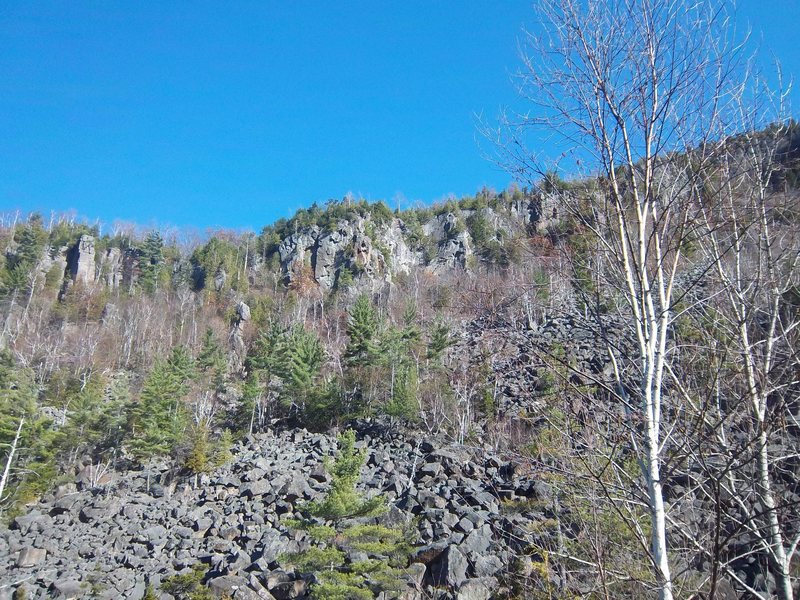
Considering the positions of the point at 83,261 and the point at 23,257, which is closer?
the point at 23,257

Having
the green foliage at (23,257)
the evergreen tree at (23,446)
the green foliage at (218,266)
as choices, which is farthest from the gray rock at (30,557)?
the green foliage at (23,257)

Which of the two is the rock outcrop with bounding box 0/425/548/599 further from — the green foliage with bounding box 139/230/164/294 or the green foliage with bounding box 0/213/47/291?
the green foliage with bounding box 139/230/164/294

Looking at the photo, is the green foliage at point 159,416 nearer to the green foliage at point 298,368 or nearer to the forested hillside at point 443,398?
the forested hillside at point 443,398

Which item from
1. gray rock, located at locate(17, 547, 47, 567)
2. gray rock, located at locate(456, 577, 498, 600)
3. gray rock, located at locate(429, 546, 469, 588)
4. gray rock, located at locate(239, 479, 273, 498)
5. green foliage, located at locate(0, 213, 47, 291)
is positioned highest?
green foliage, located at locate(0, 213, 47, 291)

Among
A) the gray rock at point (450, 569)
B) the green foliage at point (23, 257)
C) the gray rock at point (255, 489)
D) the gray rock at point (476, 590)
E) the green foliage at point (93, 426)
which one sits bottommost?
the gray rock at point (476, 590)

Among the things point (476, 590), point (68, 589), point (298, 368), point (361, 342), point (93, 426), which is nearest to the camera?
point (476, 590)

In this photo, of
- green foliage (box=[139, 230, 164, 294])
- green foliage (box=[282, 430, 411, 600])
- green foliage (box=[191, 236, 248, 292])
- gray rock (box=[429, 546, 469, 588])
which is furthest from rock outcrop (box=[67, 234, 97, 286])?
gray rock (box=[429, 546, 469, 588])

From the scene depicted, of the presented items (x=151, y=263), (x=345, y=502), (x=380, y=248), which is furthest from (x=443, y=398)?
(x=151, y=263)

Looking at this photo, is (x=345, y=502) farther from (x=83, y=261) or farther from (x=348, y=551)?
(x=83, y=261)

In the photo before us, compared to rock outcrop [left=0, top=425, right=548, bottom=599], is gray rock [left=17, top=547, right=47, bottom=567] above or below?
below

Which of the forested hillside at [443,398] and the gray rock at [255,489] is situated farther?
the gray rock at [255,489]

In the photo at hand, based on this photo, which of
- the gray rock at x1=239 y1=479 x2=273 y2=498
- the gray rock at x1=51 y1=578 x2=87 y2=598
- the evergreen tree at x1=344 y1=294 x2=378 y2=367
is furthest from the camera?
the evergreen tree at x1=344 y1=294 x2=378 y2=367

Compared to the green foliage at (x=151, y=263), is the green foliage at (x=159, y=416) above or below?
below

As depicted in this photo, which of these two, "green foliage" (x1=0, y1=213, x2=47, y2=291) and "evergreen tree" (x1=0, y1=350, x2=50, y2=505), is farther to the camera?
"green foliage" (x1=0, y1=213, x2=47, y2=291)
